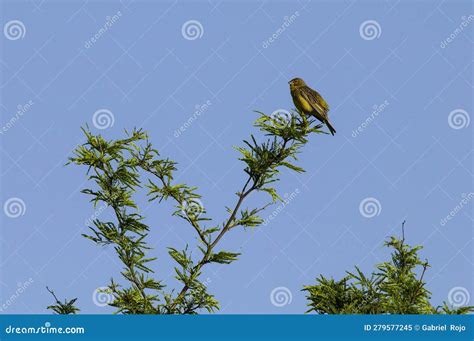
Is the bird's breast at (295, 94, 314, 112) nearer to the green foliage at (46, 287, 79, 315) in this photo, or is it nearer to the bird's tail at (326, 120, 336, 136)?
the bird's tail at (326, 120, 336, 136)

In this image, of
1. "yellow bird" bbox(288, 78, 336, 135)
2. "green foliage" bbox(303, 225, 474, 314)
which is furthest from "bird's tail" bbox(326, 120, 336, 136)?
"green foliage" bbox(303, 225, 474, 314)

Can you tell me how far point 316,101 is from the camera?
10.4 meters

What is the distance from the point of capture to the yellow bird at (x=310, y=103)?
10250mm

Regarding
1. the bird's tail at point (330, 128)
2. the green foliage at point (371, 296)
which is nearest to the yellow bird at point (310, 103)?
the bird's tail at point (330, 128)

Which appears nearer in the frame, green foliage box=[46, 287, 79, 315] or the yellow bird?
green foliage box=[46, 287, 79, 315]

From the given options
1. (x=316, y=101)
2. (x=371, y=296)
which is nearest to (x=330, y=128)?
(x=316, y=101)

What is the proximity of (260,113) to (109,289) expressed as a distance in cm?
240

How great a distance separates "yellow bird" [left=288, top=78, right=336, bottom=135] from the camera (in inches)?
404

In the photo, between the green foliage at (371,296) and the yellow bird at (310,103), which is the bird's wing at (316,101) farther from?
the green foliage at (371,296)

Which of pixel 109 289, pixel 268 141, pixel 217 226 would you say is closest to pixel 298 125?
pixel 268 141

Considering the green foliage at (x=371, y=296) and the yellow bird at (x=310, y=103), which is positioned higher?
the yellow bird at (x=310, y=103)

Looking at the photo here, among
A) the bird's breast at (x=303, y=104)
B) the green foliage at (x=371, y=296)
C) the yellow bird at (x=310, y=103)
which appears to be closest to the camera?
the green foliage at (x=371, y=296)

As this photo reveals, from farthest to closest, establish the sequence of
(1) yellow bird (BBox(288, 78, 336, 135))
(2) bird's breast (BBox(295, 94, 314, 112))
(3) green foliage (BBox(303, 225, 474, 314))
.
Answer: (2) bird's breast (BBox(295, 94, 314, 112))
(1) yellow bird (BBox(288, 78, 336, 135))
(3) green foliage (BBox(303, 225, 474, 314))
